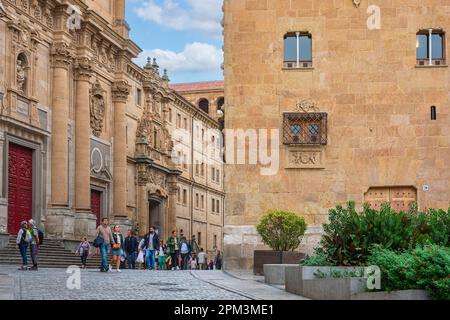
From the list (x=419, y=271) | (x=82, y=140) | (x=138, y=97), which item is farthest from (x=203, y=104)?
(x=419, y=271)

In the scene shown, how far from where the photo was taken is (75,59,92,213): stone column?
45.9 meters

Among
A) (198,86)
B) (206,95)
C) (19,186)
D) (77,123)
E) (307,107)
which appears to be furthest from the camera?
(198,86)

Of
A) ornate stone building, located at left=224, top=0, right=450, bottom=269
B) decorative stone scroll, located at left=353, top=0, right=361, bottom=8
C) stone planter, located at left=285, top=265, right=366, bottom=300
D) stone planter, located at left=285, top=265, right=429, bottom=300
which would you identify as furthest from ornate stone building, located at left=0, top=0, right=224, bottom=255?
stone planter, located at left=285, top=265, right=429, bottom=300

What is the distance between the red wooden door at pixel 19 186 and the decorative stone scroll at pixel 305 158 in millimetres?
16308

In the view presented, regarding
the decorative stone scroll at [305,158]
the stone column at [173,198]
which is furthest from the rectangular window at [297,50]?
the stone column at [173,198]

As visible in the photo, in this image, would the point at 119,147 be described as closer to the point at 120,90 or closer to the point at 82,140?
the point at 120,90

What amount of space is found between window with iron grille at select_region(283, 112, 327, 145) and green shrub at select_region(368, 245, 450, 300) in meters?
12.5

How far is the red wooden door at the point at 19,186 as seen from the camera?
39138mm

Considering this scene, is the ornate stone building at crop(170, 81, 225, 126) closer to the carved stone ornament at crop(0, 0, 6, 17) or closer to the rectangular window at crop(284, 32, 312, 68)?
the carved stone ornament at crop(0, 0, 6, 17)

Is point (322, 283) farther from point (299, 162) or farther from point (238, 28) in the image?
→ point (238, 28)

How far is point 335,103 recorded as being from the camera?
2784 centimetres

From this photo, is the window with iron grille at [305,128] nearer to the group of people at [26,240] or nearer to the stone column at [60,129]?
the group of people at [26,240]

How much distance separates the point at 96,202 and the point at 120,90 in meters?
7.08
